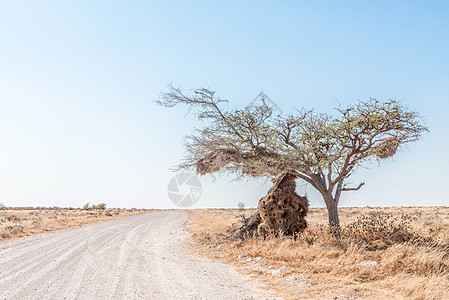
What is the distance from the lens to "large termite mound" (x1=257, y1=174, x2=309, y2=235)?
14492 mm

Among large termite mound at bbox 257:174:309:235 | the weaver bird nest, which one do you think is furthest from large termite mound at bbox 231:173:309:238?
the weaver bird nest

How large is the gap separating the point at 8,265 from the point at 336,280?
1033cm

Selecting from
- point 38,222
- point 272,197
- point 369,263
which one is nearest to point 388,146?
point 272,197

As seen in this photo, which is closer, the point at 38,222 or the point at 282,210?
the point at 282,210

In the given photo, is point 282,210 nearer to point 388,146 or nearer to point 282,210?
point 282,210

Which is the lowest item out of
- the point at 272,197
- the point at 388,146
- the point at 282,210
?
the point at 282,210

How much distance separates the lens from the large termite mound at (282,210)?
1449cm

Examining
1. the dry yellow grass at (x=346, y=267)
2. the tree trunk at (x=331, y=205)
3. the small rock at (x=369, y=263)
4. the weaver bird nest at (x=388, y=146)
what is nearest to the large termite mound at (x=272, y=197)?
the tree trunk at (x=331, y=205)

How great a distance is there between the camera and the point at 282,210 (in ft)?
47.4

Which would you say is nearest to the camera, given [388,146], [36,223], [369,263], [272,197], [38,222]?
[369,263]

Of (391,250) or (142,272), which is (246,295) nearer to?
(142,272)

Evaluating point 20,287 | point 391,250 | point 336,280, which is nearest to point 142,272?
point 20,287

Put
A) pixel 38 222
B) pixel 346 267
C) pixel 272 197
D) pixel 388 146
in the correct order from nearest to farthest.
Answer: pixel 346 267 < pixel 388 146 < pixel 272 197 < pixel 38 222

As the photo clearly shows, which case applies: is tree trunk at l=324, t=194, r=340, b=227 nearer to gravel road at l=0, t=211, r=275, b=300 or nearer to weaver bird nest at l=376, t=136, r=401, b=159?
weaver bird nest at l=376, t=136, r=401, b=159
